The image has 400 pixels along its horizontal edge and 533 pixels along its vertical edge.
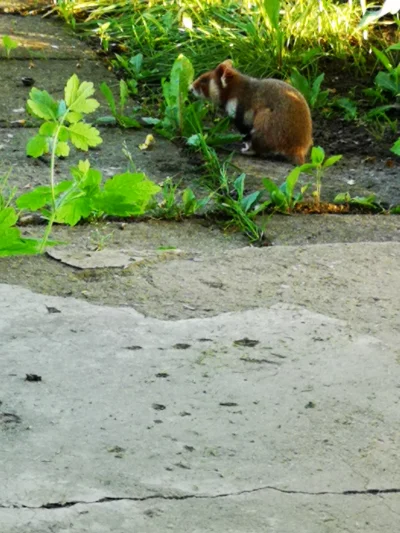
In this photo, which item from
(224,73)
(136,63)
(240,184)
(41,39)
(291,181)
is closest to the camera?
(291,181)

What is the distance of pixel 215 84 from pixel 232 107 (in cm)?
20

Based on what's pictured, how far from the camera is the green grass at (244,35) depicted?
6.40 m

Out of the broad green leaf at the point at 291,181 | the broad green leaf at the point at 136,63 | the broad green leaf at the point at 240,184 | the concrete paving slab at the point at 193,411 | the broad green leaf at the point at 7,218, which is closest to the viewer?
the concrete paving slab at the point at 193,411

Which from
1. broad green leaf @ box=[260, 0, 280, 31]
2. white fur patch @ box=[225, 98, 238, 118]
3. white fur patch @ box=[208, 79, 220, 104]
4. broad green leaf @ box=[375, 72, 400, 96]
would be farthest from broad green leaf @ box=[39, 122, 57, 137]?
broad green leaf @ box=[375, 72, 400, 96]

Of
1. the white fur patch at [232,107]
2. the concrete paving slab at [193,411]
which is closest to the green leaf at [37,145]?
the concrete paving slab at [193,411]

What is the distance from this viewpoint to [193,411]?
98.7 inches

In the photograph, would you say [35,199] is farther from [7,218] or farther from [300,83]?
[300,83]

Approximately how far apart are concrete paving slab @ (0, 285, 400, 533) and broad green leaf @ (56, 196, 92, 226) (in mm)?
479

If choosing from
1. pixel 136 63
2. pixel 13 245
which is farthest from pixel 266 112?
pixel 13 245

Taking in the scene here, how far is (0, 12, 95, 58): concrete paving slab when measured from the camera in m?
6.86

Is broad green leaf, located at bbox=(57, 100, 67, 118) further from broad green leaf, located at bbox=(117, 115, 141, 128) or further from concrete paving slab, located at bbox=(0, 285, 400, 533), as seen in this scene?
broad green leaf, located at bbox=(117, 115, 141, 128)

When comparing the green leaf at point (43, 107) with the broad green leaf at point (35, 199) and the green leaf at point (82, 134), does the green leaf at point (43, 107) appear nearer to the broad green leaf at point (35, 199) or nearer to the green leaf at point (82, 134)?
the green leaf at point (82, 134)

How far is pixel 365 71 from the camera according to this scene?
6449 millimetres

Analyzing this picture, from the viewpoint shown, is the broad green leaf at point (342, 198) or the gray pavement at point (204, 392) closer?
the gray pavement at point (204, 392)
